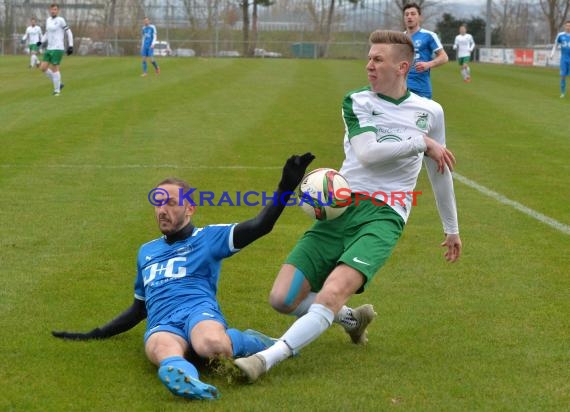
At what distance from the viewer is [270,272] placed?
25.1 feet

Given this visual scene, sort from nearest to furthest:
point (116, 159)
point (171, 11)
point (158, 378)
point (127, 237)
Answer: point (158, 378), point (127, 237), point (116, 159), point (171, 11)

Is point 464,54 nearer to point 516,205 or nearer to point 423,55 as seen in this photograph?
point 423,55

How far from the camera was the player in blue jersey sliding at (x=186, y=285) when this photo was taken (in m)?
5.10

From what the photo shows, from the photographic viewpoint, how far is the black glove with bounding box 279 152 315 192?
508 cm

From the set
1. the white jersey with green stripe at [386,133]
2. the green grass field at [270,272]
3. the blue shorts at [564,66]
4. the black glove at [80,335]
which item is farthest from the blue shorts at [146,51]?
the white jersey with green stripe at [386,133]

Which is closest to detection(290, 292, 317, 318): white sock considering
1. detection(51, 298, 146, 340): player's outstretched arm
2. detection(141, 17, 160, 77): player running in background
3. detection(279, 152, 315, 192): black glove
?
detection(279, 152, 315, 192): black glove

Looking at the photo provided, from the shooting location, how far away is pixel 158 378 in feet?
16.6

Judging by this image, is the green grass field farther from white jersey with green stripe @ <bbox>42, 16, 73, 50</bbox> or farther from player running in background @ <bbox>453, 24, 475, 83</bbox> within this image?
player running in background @ <bbox>453, 24, 475, 83</bbox>

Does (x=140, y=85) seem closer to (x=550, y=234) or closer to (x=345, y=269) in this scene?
(x=550, y=234)

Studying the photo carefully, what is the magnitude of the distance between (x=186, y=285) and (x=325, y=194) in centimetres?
98

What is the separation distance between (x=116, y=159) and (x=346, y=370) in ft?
30.8

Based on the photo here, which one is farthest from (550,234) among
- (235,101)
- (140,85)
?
(140,85)

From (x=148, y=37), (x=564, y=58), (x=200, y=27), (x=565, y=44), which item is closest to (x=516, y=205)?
(x=564, y=58)

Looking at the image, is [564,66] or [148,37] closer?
[564,66]
